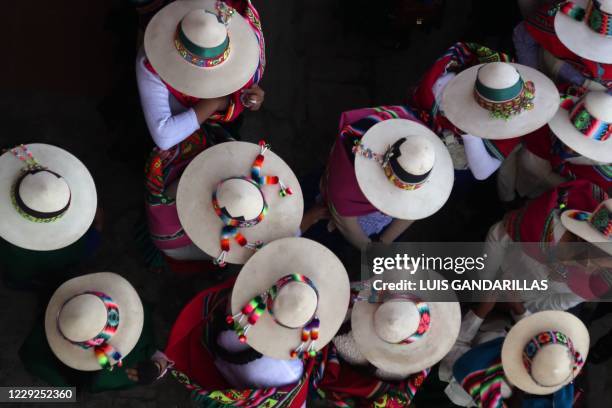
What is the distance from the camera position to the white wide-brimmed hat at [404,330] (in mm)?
2900

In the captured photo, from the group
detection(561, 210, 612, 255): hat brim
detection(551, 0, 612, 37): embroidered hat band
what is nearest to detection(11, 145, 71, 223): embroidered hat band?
detection(561, 210, 612, 255): hat brim

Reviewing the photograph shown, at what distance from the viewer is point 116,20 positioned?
3971 millimetres

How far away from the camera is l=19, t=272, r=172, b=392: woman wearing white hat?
8.60 feet

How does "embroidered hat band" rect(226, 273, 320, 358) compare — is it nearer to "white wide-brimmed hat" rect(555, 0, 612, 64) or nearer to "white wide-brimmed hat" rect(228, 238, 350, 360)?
"white wide-brimmed hat" rect(228, 238, 350, 360)

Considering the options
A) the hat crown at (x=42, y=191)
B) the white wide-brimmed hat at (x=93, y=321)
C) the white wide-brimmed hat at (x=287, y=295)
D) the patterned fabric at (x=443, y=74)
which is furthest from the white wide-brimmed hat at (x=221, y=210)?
the patterned fabric at (x=443, y=74)

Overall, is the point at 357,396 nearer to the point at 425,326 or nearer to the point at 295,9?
the point at 425,326

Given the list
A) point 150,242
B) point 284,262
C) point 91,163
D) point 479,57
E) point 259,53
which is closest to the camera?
point 284,262

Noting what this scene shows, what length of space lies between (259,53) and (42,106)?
2140mm

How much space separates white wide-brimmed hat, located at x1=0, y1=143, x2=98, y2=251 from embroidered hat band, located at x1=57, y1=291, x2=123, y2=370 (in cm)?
34

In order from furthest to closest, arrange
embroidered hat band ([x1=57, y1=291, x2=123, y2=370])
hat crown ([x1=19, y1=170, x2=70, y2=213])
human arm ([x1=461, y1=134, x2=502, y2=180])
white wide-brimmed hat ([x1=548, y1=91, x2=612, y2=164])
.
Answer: human arm ([x1=461, y1=134, x2=502, y2=180]), white wide-brimmed hat ([x1=548, y1=91, x2=612, y2=164]), embroidered hat band ([x1=57, y1=291, x2=123, y2=370]), hat crown ([x1=19, y1=170, x2=70, y2=213])

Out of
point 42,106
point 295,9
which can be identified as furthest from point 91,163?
point 295,9

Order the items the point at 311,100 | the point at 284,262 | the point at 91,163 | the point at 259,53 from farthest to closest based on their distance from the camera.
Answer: the point at 311,100, the point at 91,163, the point at 259,53, the point at 284,262

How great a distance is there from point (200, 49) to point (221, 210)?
32.4 inches

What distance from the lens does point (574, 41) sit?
3438 mm
